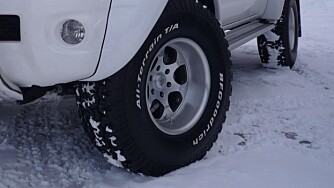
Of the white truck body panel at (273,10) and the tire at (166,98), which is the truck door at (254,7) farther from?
the tire at (166,98)

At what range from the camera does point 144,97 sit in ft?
7.63

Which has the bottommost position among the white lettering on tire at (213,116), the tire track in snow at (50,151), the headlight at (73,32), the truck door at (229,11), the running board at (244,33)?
the tire track in snow at (50,151)

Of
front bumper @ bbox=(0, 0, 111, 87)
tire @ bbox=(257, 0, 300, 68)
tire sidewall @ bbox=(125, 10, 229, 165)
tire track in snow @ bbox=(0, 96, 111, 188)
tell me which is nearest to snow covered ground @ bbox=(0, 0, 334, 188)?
tire track in snow @ bbox=(0, 96, 111, 188)

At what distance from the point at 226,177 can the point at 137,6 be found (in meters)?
1.06

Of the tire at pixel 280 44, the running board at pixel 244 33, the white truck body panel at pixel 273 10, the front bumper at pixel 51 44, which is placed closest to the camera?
the front bumper at pixel 51 44

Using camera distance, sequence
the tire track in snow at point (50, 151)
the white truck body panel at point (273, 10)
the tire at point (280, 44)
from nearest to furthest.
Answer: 1. the tire track in snow at point (50, 151)
2. the white truck body panel at point (273, 10)
3. the tire at point (280, 44)

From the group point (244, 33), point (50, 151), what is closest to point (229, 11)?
point (244, 33)

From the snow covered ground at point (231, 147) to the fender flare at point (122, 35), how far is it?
69 cm

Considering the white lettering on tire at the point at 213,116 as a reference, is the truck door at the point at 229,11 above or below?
above

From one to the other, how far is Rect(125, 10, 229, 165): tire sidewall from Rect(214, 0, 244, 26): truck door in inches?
18.3

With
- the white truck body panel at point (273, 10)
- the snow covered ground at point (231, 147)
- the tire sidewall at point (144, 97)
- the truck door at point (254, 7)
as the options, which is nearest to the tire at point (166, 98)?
the tire sidewall at point (144, 97)

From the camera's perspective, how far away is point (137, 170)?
7.72ft

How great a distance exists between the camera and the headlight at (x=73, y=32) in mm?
1997

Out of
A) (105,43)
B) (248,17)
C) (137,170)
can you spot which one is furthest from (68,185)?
(248,17)
